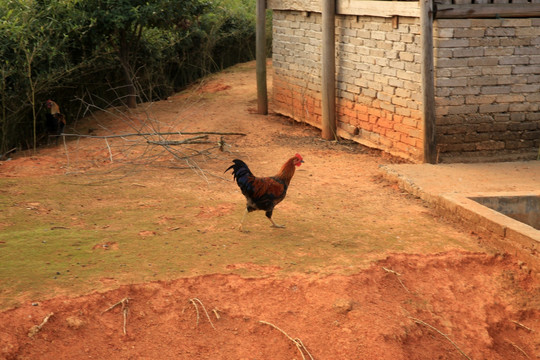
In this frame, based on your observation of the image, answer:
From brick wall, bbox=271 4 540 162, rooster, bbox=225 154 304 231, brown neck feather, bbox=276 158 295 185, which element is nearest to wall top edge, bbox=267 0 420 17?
brick wall, bbox=271 4 540 162

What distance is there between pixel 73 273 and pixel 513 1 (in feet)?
22.4

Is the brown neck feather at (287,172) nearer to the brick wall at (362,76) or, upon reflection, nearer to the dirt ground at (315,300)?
the dirt ground at (315,300)

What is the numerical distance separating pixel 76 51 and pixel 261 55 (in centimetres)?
372

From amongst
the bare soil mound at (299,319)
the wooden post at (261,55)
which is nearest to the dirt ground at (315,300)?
the bare soil mound at (299,319)

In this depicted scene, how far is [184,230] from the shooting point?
6.18m

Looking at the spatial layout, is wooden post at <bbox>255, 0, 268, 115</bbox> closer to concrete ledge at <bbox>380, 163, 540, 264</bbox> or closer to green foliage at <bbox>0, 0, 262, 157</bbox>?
green foliage at <bbox>0, 0, 262, 157</bbox>

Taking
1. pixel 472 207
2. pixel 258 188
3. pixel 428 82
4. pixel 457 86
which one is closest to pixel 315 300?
pixel 258 188

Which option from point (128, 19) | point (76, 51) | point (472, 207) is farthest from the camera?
point (76, 51)

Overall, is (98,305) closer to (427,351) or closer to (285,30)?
(427,351)

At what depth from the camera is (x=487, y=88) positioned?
8.73m

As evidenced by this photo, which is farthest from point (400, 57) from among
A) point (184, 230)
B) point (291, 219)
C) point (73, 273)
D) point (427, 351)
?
point (73, 273)

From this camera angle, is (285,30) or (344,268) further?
(285,30)

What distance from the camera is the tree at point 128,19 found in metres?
11.8

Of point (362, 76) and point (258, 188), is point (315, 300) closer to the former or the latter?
point (258, 188)
